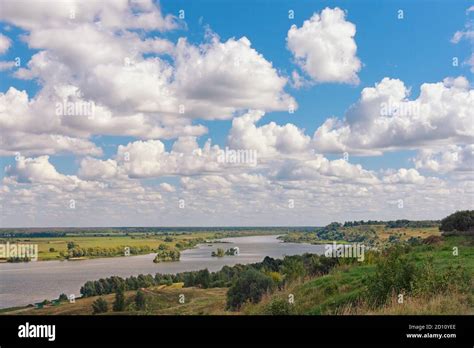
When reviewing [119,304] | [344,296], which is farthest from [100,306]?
[344,296]

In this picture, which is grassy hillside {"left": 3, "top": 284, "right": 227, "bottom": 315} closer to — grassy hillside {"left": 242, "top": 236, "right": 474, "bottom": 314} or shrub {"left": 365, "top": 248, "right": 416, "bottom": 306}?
→ grassy hillside {"left": 242, "top": 236, "right": 474, "bottom": 314}

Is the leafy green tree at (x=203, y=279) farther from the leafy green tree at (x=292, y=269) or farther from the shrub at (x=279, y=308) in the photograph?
the shrub at (x=279, y=308)

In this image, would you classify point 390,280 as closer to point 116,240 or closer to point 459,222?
point 116,240

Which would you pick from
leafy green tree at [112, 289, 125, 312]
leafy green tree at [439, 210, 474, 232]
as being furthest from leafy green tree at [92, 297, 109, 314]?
leafy green tree at [439, 210, 474, 232]
